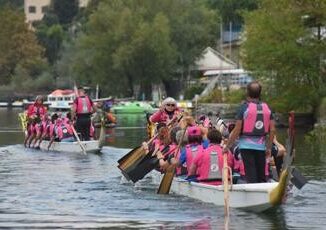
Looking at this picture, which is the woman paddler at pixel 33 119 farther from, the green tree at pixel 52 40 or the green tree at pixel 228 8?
the green tree at pixel 52 40

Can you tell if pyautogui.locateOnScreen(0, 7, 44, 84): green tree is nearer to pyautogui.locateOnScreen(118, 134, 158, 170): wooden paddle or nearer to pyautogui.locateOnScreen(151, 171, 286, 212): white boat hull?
pyautogui.locateOnScreen(118, 134, 158, 170): wooden paddle

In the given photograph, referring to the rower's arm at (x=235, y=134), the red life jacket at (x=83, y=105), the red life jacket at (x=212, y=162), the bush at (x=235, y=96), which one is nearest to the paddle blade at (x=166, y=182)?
the red life jacket at (x=212, y=162)

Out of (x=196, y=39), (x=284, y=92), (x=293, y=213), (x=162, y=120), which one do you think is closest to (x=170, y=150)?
(x=162, y=120)

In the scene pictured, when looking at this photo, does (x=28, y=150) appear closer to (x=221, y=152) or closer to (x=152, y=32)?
(x=221, y=152)

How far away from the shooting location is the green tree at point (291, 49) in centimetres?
4966

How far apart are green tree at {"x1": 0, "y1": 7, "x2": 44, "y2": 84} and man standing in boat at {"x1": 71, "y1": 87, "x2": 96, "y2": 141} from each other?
305ft

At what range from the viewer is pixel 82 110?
29.2 m

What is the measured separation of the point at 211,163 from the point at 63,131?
15.0m

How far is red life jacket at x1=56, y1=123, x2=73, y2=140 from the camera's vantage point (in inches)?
1190

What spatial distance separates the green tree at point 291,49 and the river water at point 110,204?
24.6 meters

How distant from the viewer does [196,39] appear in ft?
292

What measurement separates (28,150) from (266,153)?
1780 cm

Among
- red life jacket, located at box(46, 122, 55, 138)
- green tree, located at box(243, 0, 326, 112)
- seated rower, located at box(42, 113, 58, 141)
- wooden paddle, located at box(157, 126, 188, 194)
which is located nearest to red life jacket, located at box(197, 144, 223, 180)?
wooden paddle, located at box(157, 126, 188, 194)

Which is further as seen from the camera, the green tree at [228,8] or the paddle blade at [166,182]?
the green tree at [228,8]
